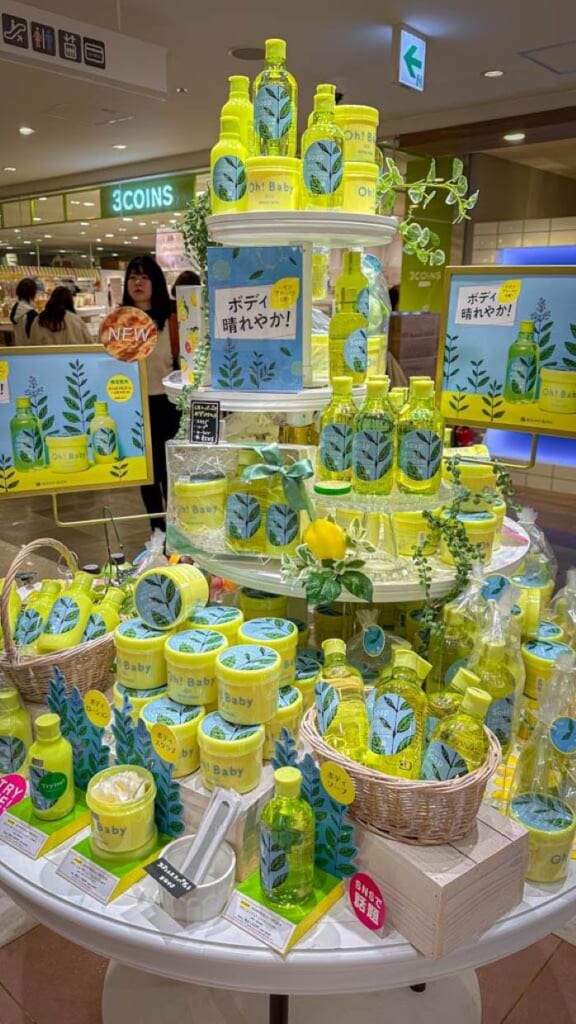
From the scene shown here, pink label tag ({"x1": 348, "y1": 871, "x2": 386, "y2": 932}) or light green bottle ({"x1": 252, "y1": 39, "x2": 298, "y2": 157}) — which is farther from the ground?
light green bottle ({"x1": 252, "y1": 39, "x2": 298, "y2": 157})

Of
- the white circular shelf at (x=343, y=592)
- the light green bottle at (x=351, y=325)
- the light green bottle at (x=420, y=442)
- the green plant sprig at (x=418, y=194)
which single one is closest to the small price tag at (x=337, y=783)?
the white circular shelf at (x=343, y=592)

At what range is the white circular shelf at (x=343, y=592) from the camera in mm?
1621

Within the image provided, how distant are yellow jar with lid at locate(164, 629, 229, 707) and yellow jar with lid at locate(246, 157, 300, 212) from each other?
3.05 ft

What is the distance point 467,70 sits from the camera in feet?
17.7

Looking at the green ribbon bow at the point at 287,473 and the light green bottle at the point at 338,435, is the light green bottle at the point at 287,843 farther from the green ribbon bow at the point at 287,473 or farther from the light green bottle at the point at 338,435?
the light green bottle at the point at 338,435

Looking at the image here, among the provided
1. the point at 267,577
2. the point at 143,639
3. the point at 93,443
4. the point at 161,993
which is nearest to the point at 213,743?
the point at 143,639

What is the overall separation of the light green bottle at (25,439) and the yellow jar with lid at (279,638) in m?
1.03

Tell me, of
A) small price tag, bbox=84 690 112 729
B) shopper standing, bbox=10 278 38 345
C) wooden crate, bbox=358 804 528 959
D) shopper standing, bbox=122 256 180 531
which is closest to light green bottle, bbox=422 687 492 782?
wooden crate, bbox=358 804 528 959

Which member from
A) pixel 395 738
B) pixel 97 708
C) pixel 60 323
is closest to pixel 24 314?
pixel 60 323

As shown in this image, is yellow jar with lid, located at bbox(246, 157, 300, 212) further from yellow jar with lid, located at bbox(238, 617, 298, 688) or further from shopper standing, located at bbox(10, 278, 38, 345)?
shopper standing, located at bbox(10, 278, 38, 345)

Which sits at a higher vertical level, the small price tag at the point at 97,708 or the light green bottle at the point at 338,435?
the light green bottle at the point at 338,435

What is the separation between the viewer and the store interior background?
2.01 meters

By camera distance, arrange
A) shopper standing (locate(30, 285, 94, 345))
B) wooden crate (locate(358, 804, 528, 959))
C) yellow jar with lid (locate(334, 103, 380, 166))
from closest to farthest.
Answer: wooden crate (locate(358, 804, 528, 959)), yellow jar with lid (locate(334, 103, 380, 166)), shopper standing (locate(30, 285, 94, 345))

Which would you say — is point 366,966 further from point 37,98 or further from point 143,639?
point 37,98
